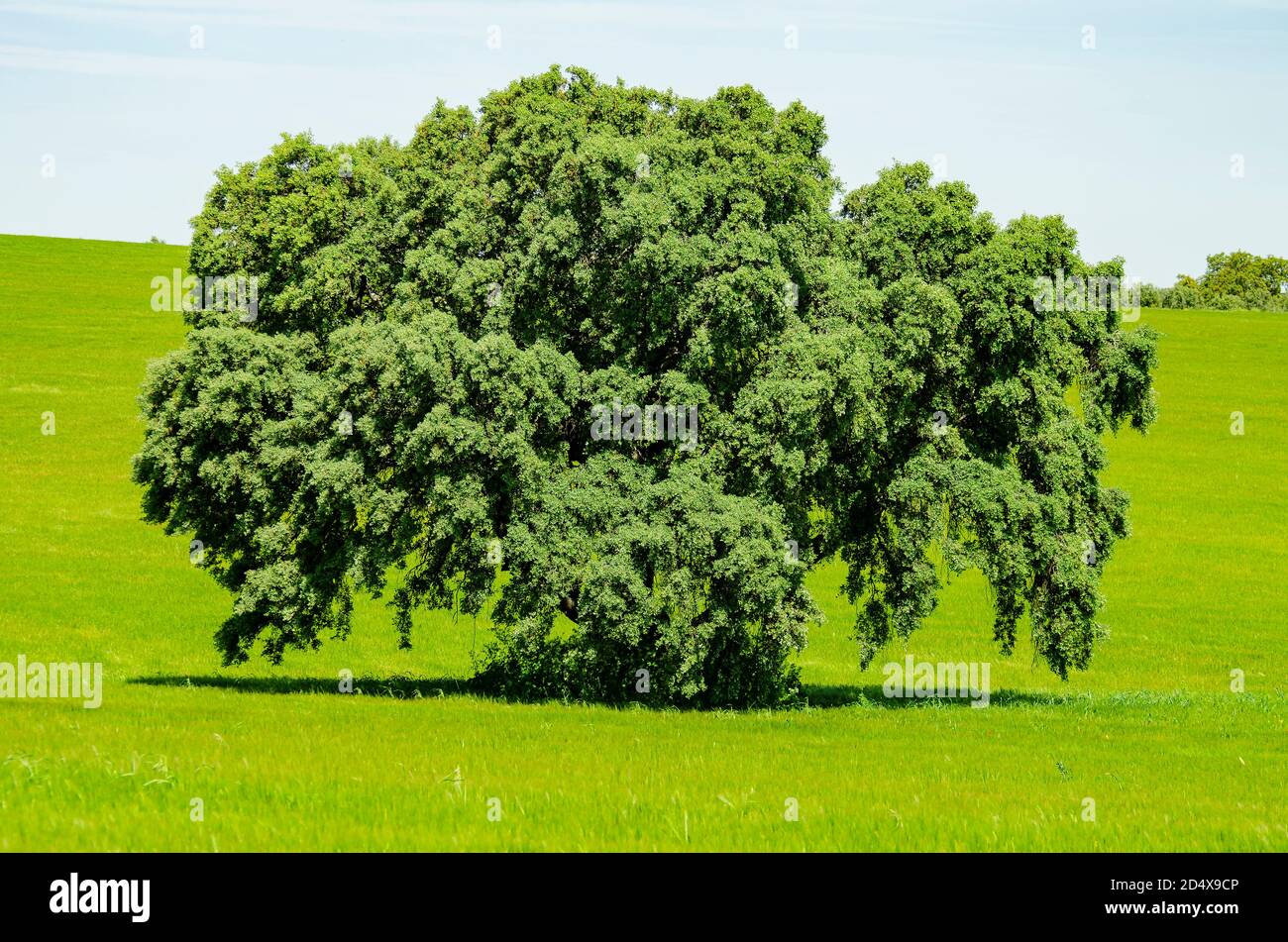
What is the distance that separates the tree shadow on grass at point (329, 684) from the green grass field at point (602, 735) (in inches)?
10.6

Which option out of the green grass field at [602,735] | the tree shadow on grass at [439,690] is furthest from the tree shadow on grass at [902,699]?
the green grass field at [602,735]

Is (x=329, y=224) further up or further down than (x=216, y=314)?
further up

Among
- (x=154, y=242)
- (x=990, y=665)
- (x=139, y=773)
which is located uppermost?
(x=154, y=242)

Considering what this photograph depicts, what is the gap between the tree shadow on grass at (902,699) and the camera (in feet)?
114

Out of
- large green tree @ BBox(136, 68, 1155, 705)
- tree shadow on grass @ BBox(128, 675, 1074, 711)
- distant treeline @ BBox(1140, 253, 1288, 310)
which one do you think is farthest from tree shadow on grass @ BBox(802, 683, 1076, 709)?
distant treeline @ BBox(1140, 253, 1288, 310)

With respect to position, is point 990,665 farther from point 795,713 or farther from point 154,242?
point 154,242

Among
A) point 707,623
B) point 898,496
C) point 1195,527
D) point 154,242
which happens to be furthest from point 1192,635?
point 154,242

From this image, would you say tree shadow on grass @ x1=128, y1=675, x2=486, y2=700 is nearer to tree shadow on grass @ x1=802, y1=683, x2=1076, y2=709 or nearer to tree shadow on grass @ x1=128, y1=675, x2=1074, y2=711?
tree shadow on grass @ x1=128, y1=675, x2=1074, y2=711

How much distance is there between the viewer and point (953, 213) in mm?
32219

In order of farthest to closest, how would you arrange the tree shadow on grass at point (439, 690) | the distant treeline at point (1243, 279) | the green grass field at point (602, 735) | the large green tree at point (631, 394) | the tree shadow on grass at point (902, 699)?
the distant treeline at point (1243, 279) → the tree shadow on grass at point (902, 699) → the tree shadow on grass at point (439, 690) → the large green tree at point (631, 394) → the green grass field at point (602, 735)

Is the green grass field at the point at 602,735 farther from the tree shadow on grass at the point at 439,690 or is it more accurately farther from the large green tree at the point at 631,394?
the large green tree at the point at 631,394

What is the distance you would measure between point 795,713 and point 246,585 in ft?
47.4

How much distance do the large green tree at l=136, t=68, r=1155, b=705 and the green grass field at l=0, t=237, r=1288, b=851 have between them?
2.81 meters

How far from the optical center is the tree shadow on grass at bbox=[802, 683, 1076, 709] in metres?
34.7
